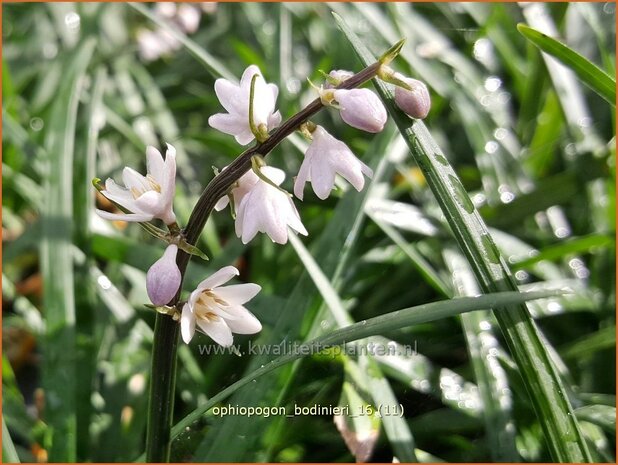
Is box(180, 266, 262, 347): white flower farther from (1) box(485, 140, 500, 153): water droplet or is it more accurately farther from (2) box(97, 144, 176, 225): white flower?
(1) box(485, 140, 500, 153): water droplet

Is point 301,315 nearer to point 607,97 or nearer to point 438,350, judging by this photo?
point 438,350

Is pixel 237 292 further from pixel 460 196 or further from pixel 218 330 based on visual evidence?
pixel 460 196

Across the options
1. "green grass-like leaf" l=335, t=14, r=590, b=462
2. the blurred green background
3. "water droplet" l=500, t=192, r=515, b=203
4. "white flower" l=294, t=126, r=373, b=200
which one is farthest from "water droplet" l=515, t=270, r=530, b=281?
"white flower" l=294, t=126, r=373, b=200

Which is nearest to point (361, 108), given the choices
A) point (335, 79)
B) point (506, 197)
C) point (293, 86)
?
point (335, 79)

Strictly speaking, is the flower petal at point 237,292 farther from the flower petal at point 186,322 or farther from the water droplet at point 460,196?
the water droplet at point 460,196

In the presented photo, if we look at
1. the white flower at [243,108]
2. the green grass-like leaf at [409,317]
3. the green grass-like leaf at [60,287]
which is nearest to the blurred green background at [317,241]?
the green grass-like leaf at [60,287]
